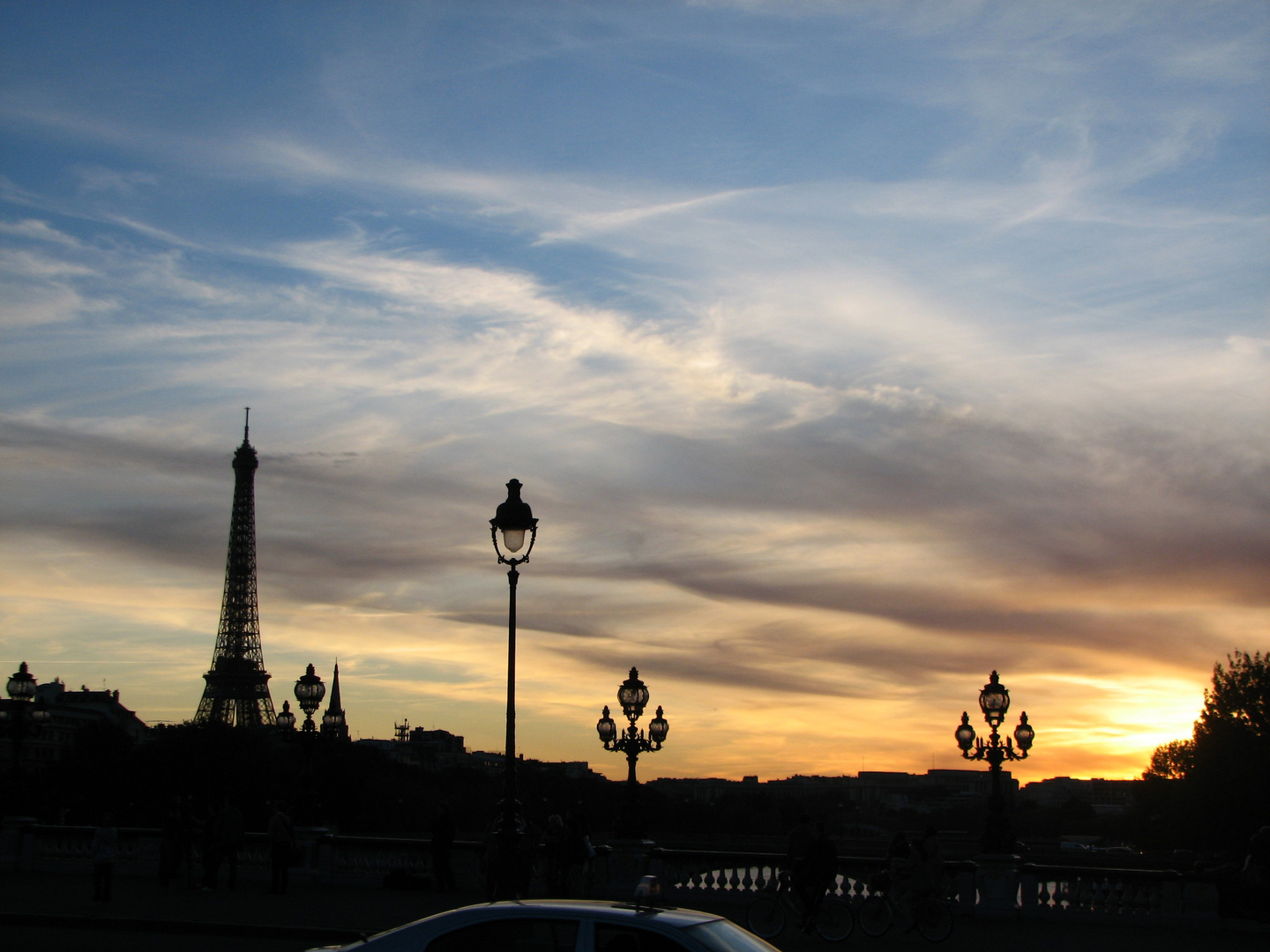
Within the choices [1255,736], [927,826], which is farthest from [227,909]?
[1255,736]

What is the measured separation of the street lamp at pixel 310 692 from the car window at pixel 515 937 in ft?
96.3

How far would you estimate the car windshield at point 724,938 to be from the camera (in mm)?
7864

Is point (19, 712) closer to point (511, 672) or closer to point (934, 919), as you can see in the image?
point (511, 672)

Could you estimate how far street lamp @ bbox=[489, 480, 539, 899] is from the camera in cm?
1634

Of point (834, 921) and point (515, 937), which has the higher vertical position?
point (515, 937)

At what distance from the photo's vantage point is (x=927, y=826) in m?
22.0

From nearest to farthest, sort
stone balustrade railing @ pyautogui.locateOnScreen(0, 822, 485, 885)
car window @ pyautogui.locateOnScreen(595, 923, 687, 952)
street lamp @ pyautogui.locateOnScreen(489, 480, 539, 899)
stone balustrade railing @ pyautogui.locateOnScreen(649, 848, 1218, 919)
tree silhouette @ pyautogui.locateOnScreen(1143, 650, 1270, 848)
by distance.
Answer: car window @ pyautogui.locateOnScreen(595, 923, 687, 952)
street lamp @ pyautogui.locateOnScreen(489, 480, 539, 899)
stone balustrade railing @ pyautogui.locateOnScreen(649, 848, 1218, 919)
stone balustrade railing @ pyautogui.locateOnScreen(0, 822, 485, 885)
tree silhouette @ pyautogui.locateOnScreen(1143, 650, 1270, 848)

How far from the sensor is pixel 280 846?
2592 centimetres

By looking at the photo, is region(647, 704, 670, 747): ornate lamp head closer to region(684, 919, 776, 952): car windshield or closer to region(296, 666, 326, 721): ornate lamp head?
region(296, 666, 326, 721): ornate lamp head

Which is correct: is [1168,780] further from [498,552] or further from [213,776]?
[498,552]

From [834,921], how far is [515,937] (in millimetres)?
14192

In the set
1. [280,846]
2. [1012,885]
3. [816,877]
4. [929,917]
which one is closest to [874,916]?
[929,917]

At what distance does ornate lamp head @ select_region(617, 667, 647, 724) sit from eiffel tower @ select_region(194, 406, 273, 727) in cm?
8240

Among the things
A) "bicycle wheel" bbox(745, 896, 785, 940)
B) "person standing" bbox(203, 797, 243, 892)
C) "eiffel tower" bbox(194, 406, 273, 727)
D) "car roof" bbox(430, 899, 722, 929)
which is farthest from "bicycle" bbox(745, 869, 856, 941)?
"eiffel tower" bbox(194, 406, 273, 727)
